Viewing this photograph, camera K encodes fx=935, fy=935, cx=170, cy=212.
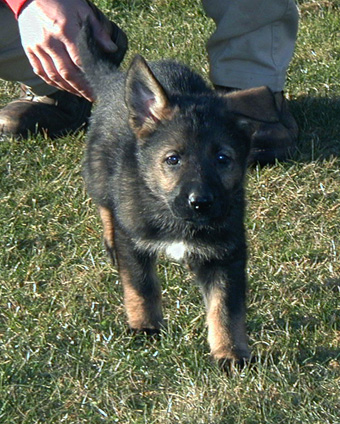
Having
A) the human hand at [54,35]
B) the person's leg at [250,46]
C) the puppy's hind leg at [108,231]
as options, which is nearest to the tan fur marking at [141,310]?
the puppy's hind leg at [108,231]

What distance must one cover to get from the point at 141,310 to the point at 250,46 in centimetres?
214

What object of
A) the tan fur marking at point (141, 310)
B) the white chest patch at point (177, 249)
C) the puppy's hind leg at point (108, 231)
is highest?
the white chest patch at point (177, 249)

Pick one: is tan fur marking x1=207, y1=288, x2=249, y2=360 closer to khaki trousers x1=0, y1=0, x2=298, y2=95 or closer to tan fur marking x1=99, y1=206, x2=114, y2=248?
tan fur marking x1=99, y1=206, x2=114, y2=248

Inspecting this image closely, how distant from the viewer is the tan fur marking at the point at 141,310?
3.76 meters

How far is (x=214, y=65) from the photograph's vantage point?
5.36 meters

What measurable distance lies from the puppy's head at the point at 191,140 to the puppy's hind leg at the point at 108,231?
568 mm

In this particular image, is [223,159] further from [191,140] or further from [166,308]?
[166,308]

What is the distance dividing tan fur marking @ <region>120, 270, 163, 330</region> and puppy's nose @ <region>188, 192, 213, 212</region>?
0.53m

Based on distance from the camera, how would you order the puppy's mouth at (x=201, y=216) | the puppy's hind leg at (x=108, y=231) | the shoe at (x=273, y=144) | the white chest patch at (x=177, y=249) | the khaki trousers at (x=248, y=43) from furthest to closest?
the khaki trousers at (x=248, y=43)
the shoe at (x=273, y=144)
the puppy's hind leg at (x=108, y=231)
the white chest patch at (x=177, y=249)
the puppy's mouth at (x=201, y=216)

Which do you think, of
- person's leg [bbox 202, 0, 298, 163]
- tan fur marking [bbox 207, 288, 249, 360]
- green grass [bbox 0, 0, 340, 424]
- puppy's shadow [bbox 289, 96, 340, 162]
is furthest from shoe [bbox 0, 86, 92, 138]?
tan fur marking [bbox 207, 288, 249, 360]

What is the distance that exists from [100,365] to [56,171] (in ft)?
5.74

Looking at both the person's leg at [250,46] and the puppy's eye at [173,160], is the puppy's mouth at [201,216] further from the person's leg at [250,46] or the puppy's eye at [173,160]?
the person's leg at [250,46]

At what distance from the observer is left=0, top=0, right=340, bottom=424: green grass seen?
330cm

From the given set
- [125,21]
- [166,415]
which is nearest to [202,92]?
[166,415]
